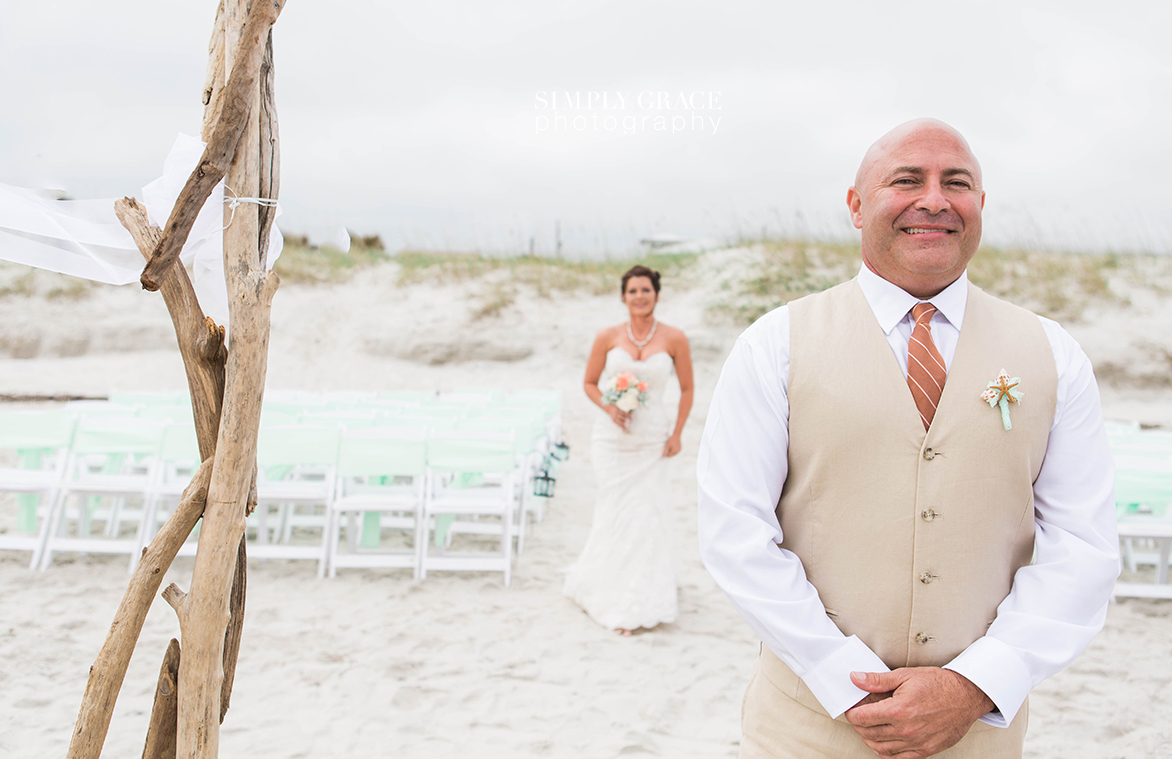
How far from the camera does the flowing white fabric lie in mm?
2158

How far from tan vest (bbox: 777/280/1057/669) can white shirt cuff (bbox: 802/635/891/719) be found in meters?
0.06

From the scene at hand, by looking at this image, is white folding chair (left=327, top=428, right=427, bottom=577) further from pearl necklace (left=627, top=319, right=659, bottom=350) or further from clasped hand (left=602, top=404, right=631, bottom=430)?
pearl necklace (left=627, top=319, right=659, bottom=350)

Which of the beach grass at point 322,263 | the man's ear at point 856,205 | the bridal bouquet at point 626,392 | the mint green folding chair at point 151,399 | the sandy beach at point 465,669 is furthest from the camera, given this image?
the beach grass at point 322,263

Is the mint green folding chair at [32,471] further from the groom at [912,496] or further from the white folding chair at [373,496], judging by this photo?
the groom at [912,496]

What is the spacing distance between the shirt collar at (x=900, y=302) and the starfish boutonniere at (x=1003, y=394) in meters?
0.17

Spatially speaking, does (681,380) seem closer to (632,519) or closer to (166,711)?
(632,519)

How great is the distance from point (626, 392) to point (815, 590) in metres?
3.35

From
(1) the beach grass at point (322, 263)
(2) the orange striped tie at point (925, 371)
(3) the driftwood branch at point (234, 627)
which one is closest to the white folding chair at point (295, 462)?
(3) the driftwood branch at point (234, 627)

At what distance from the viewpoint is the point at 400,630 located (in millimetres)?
4727

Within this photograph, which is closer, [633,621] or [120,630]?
[120,630]

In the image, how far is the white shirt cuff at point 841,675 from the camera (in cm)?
152

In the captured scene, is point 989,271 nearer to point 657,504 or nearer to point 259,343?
point 657,504

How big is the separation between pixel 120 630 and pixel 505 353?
1834 cm

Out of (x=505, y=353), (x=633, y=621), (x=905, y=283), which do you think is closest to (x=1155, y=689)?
(x=633, y=621)
